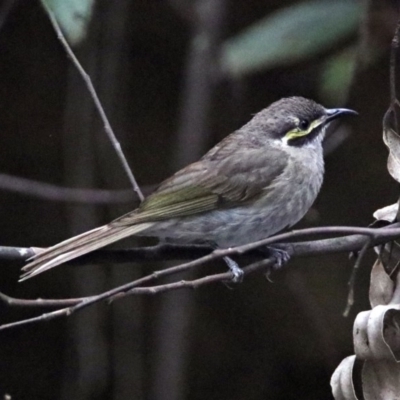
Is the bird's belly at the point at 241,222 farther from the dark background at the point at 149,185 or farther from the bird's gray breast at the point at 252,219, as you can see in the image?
the dark background at the point at 149,185

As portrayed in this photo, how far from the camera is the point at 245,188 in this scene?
4465 mm

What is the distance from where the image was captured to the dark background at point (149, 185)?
6.23 metres

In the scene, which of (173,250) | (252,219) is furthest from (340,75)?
(173,250)

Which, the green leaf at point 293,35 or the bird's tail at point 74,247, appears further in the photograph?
the green leaf at point 293,35

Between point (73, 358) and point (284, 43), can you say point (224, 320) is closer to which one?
point (73, 358)

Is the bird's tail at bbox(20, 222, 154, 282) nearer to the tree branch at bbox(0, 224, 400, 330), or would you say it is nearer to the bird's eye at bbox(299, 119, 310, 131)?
the tree branch at bbox(0, 224, 400, 330)

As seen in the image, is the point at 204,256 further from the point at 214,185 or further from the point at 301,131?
the point at 301,131

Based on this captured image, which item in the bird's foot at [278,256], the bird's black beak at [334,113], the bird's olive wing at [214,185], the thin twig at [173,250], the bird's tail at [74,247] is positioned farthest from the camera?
the bird's black beak at [334,113]

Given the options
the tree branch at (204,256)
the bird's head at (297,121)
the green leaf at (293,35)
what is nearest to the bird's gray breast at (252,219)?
the tree branch at (204,256)

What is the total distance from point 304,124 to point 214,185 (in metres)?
0.66

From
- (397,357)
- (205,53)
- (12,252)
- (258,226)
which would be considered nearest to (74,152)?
(205,53)

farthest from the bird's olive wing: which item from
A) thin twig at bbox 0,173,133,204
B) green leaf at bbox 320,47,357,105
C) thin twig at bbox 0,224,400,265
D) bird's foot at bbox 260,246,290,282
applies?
thin twig at bbox 0,173,133,204

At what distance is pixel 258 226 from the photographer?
14.3 ft

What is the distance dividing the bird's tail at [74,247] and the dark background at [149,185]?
207 cm
